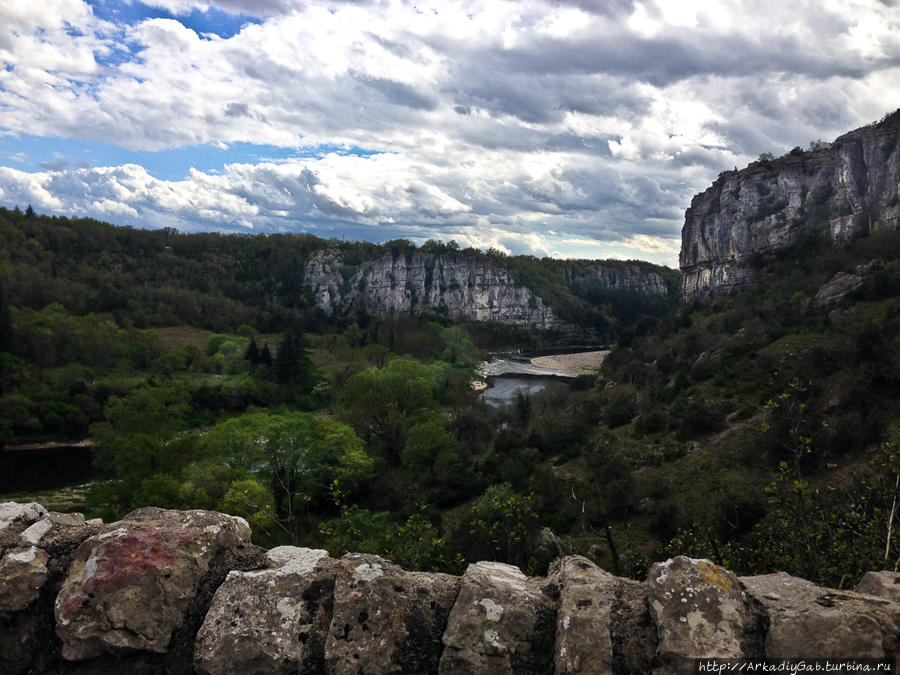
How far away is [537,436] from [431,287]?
459 ft

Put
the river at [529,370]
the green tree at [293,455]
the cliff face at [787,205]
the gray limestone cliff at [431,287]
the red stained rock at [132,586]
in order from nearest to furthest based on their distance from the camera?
the red stained rock at [132,586] < the green tree at [293,455] < the cliff face at [787,205] < the river at [529,370] < the gray limestone cliff at [431,287]

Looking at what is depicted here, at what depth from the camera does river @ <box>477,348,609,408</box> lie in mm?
79188

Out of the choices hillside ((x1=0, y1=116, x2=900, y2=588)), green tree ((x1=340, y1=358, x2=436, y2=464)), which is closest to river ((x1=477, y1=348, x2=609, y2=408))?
hillside ((x1=0, y1=116, x2=900, y2=588))

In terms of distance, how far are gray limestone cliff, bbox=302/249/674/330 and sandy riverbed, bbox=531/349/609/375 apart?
35.6m

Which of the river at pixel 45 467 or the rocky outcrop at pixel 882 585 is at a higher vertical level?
the rocky outcrop at pixel 882 585

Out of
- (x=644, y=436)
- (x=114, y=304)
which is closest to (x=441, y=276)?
(x=114, y=304)

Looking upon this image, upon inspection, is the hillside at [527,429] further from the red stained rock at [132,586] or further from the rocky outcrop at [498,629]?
the red stained rock at [132,586]

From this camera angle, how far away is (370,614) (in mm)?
3516

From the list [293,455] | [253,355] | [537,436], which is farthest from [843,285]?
[253,355]

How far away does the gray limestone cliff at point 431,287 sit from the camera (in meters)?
168

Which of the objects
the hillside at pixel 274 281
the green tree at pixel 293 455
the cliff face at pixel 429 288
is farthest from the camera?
the cliff face at pixel 429 288

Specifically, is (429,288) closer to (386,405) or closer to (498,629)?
(386,405)

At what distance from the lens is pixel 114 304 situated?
9856 cm

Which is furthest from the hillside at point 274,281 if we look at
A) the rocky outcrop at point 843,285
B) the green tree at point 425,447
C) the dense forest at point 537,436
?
the rocky outcrop at point 843,285
